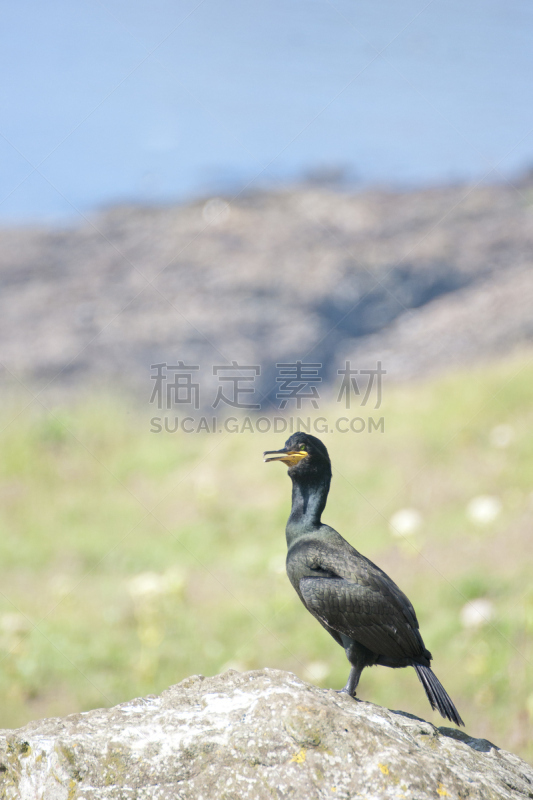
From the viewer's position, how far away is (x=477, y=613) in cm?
698

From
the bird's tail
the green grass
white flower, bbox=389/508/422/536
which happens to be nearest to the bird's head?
the bird's tail

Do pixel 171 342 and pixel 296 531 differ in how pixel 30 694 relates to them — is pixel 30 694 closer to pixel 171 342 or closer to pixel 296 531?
pixel 296 531

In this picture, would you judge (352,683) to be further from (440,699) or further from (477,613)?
(477,613)

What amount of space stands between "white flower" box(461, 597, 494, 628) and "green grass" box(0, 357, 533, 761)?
0.07 meters

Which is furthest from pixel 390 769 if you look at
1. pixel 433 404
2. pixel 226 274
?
pixel 226 274

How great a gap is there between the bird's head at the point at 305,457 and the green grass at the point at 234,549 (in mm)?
1652

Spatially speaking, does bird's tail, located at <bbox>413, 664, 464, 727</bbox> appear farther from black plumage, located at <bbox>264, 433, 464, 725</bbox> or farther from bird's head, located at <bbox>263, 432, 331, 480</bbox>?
bird's head, located at <bbox>263, 432, 331, 480</bbox>

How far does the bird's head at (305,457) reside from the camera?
3.15 meters

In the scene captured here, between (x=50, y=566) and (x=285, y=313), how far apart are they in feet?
60.5

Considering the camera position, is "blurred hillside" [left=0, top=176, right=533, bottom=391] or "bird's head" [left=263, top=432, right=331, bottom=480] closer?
"bird's head" [left=263, top=432, right=331, bottom=480]

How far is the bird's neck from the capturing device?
323 cm

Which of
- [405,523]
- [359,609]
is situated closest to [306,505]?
[359,609]

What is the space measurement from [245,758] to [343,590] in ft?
2.88

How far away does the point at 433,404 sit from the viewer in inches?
479
